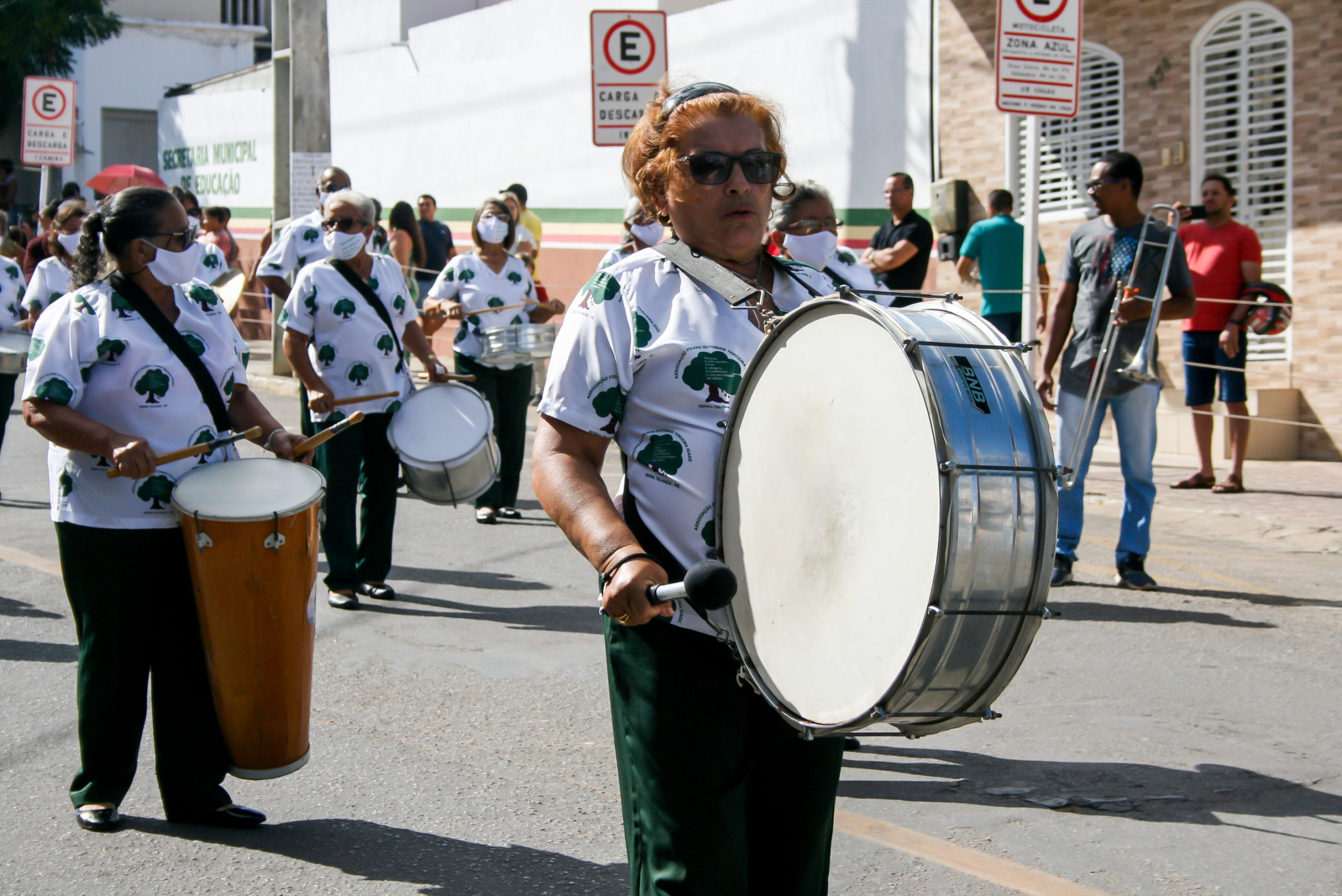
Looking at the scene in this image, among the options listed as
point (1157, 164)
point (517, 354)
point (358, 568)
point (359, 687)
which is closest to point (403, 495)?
point (517, 354)

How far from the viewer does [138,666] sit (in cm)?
434

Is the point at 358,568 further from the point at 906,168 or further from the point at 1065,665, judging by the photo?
the point at 906,168

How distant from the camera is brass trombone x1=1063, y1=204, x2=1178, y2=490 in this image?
23.5 ft

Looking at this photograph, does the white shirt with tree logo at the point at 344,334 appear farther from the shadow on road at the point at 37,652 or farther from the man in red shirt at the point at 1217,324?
the man in red shirt at the point at 1217,324

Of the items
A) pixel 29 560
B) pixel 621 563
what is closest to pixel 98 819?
pixel 621 563

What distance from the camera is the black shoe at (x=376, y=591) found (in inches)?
289

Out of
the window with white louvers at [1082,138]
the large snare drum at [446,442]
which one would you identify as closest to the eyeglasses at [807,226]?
the large snare drum at [446,442]

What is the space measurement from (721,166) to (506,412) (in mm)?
6934

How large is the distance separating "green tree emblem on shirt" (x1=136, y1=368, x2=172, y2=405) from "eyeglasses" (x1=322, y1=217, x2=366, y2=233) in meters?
2.95

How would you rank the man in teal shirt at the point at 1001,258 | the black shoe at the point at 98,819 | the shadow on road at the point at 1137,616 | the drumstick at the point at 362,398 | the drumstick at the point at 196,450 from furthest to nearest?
the man in teal shirt at the point at 1001,258 → the drumstick at the point at 362,398 → the shadow on road at the point at 1137,616 → the black shoe at the point at 98,819 → the drumstick at the point at 196,450

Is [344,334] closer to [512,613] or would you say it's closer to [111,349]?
[512,613]

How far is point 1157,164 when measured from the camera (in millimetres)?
12227

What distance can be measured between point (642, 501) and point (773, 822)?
0.62m

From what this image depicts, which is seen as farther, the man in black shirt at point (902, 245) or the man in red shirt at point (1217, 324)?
the man in black shirt at point (902, 245)
